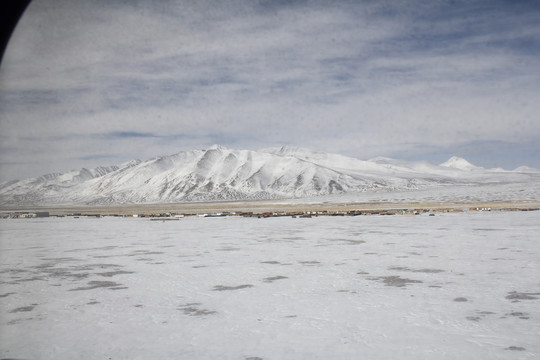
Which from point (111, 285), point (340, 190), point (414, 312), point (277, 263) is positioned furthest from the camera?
point (340, 190)

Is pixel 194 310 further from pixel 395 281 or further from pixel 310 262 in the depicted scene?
pixel 310 262

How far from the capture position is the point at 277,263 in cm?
1262

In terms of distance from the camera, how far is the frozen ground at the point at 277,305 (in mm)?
5574

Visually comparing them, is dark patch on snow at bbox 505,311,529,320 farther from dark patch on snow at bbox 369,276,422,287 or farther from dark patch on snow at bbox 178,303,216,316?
dark patch on snow at bbox 178,303,216,316

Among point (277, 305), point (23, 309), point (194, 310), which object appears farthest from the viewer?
point (277, 305)

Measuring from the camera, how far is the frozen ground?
5.57 metres

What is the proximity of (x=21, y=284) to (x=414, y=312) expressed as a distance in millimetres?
8573

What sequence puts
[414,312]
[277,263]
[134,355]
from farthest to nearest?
[277,263] → [414,312] → [134,355]

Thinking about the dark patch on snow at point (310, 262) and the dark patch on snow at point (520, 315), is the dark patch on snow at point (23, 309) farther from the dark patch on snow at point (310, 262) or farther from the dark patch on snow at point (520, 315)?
the dark patch on snow at point (520, 315)

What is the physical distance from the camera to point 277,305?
7.75m

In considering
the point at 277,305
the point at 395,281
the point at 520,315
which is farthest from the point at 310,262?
the point at 520,315

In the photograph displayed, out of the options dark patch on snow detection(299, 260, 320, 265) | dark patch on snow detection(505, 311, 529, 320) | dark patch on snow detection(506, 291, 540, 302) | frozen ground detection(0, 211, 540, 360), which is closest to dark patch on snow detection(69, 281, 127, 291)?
frozen ground detection(0, 211, 540, 360)

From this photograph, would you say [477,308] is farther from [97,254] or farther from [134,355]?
[97,254]

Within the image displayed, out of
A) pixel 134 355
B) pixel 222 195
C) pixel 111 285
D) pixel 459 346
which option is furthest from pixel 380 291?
pixel 222 195
